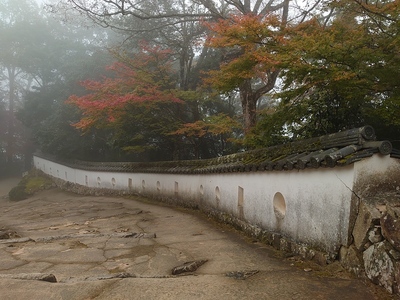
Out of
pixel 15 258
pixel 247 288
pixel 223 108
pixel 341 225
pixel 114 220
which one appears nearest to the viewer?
pixel 247 288

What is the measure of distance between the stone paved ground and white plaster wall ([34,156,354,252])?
0.47 metres

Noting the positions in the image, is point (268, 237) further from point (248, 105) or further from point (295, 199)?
point (248, 105)

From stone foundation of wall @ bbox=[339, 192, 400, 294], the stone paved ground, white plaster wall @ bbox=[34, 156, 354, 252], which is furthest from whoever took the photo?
white plaster wall @ bbox=[34, 156, 354, 252]

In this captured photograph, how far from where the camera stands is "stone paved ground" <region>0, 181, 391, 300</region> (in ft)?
12.4

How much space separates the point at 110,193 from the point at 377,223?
16268mm

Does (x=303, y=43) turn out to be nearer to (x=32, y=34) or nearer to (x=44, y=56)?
(x=44, y=56)

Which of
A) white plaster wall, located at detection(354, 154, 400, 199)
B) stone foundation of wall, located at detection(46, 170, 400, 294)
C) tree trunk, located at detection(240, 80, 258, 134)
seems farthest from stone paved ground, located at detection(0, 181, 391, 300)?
tree trunk, located at detection(240, 80, 258, 134)

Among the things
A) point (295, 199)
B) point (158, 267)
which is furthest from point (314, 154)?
point (158, 267)

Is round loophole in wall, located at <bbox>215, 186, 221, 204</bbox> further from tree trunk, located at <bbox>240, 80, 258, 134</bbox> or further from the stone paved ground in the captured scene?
tree trunk, located at <bbox>240, 80, 258, 134</bbox>

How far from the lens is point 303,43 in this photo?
570 cm

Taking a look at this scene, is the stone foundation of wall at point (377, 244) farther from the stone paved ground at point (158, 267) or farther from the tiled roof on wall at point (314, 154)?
the tiled roof on wall at point (314, 154)

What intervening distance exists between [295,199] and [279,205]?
760mm

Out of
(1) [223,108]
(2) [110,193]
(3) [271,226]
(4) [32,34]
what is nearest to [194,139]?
(1) [223,108]

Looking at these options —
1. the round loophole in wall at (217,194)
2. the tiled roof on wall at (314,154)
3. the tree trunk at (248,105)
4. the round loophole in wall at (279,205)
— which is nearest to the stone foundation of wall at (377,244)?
the tiled roof on wall at (314,154)
